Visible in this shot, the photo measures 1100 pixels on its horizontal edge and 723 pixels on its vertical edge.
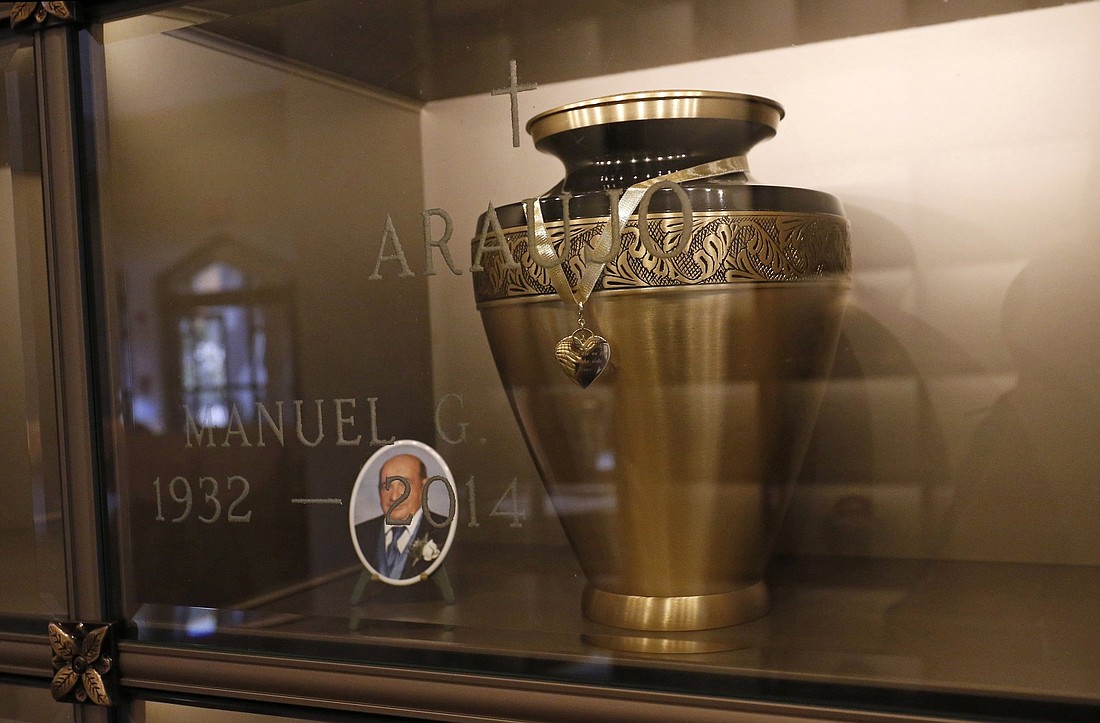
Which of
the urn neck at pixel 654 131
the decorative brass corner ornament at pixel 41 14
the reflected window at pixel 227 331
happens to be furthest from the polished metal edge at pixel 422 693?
the decorative brass corner ornament at pixel 41 14

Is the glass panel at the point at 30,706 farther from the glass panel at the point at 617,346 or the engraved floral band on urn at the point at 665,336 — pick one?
the engraved floral band on urn at the point at 665,336

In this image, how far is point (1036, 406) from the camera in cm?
54

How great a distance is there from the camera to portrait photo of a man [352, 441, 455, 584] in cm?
62

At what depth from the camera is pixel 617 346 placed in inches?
21.0

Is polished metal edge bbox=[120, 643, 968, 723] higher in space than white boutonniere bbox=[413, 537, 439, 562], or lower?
lower

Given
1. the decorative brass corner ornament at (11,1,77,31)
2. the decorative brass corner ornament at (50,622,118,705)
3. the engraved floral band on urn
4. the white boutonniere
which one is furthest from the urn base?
the decorative brass corner ornament at (11,1,77,31)

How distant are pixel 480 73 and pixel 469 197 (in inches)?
3.2

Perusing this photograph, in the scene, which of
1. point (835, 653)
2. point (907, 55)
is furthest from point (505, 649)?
point (907, 55)

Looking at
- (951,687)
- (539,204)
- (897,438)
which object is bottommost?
(951,687)

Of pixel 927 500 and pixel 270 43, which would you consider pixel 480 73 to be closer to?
pixel 270 43

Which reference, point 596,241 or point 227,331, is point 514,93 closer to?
point 596,241

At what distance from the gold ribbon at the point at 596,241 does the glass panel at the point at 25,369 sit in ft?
1.22

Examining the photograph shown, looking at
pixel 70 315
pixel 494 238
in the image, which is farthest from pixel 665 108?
pixel 70 315

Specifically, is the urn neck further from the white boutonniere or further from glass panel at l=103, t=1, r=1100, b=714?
the white boutonniere
